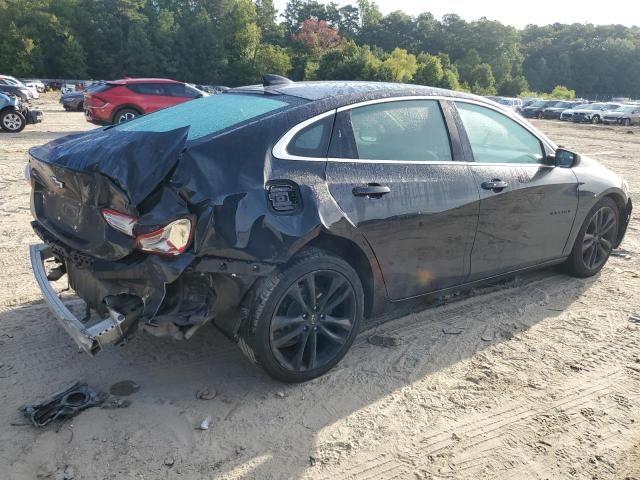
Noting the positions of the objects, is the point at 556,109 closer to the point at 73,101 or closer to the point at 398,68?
the point at 398,68

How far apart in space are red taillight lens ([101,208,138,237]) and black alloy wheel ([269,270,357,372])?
0.90 m

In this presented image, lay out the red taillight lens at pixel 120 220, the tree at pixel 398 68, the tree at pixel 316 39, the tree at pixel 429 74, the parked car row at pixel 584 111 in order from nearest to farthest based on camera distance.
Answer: the red taillight lens at pixel 120 220, the parked car row at pixel 584 111, the tree at pixel 398 68, the tree at pixel 429 74, the tree at pixel 316 39

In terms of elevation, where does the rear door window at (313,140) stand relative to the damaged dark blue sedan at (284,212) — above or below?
above

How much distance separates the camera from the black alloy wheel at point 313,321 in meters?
3.15

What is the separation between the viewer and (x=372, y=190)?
11.1 ft

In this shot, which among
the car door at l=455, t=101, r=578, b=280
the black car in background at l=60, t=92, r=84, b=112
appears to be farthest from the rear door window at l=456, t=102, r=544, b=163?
the black car in background at l=60, t=92, r=84, b=112

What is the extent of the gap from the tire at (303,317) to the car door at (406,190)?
1.02ft

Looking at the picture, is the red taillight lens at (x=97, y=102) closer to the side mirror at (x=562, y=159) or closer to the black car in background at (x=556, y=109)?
the side mirror at (x=562, y=159)

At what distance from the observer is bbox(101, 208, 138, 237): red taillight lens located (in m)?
2.80

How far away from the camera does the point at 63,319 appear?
2912mm

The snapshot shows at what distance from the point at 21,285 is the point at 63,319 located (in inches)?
79.3

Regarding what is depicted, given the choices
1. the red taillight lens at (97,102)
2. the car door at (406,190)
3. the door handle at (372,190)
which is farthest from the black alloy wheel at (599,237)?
the red taillight lens at (97,102)

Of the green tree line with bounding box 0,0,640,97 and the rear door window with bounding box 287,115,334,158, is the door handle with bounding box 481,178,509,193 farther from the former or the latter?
the green tree line with bounding box 0,0,640,97

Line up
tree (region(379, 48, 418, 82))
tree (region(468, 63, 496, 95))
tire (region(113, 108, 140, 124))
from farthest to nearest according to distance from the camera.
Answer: tree (region(468, 63, 496, 95))
tree (region(379, 48, 418, 82))
tire (region(113, 108, 140, 124))
